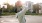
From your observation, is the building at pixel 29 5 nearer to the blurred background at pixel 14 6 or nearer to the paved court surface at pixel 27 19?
the blurred background at pixel 14 6

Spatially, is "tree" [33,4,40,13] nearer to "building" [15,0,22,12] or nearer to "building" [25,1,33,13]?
"building" [25,1,33,13]

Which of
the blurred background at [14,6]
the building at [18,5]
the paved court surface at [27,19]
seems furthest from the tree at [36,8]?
the building at [18,5]

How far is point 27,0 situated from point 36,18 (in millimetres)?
306

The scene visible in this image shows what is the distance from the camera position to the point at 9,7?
1.17 m

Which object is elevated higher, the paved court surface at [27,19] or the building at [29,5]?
the building at [29,5]

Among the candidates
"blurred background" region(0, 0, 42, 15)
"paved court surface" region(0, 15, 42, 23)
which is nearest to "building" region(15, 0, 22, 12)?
"blurred background" region(0, 0, 42, 15)

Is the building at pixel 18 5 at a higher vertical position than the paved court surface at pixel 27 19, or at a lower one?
higher

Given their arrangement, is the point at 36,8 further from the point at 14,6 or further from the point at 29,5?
the point at 14,6

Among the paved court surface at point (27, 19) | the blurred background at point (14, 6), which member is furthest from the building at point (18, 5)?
the paved court surface at point (27, 19)

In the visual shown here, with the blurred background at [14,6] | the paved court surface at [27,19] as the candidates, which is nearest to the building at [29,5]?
the blurred background at [14,6]

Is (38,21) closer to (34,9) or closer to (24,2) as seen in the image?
(34,9)

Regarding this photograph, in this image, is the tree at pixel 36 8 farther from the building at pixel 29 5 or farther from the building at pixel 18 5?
the building at pixel 18 5

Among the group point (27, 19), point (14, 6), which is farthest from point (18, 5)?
point (27, 19)

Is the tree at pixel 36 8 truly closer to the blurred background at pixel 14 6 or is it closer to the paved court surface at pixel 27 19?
the blurred background at pixel 14 6
